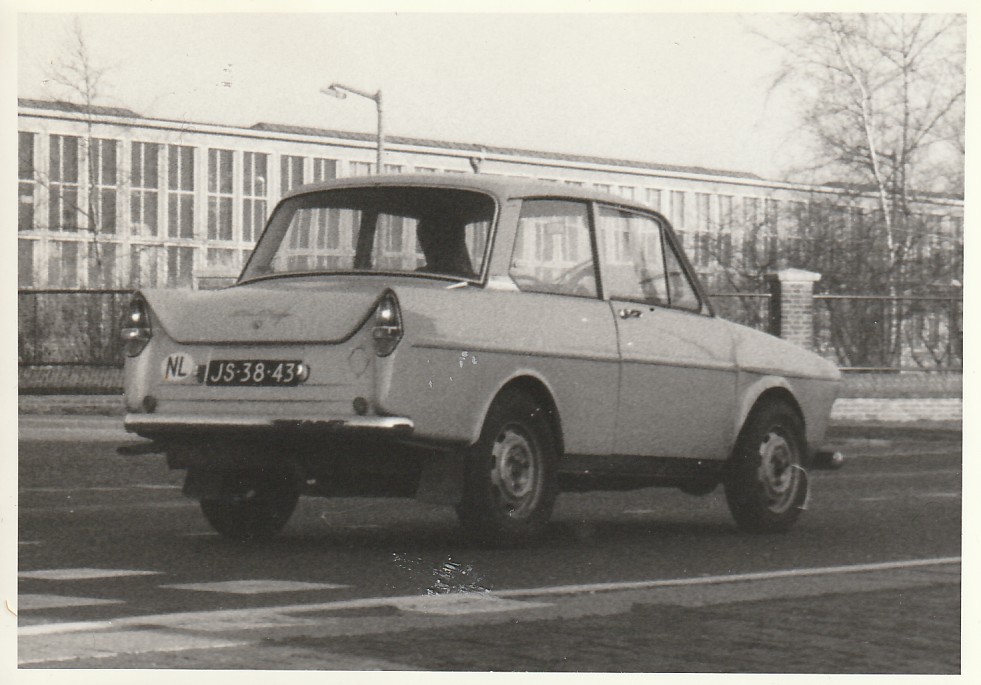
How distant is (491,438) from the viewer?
29.1 ft

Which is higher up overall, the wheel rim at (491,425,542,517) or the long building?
the long building

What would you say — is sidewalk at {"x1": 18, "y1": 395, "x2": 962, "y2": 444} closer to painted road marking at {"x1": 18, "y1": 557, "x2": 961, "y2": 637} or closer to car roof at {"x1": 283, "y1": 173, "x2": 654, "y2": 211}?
car roof at {"x1": 283, "y1": 173, "x2": 654, "y2": 211}

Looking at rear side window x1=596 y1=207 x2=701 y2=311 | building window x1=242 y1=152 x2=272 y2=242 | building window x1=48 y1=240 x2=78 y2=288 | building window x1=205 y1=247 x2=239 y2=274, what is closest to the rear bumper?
building window x1=205 y1=247 x2=239 y2=274

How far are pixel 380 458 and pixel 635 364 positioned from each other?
5.87 feet

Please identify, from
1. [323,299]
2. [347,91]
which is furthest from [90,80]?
[323,299]

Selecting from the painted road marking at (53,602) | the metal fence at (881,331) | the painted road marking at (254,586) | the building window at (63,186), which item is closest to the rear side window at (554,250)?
the painted road marking at (254,586)

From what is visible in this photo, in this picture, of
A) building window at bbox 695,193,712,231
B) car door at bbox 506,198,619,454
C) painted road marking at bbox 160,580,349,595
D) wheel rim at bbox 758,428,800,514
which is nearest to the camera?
painted road marking at bbox 160,580,349,595

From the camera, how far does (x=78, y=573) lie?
7961 millimetres

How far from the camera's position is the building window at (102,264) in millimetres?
23266

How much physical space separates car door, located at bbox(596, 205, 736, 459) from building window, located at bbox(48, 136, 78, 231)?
18.4ft

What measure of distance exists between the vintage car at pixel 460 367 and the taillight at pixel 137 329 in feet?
0.04

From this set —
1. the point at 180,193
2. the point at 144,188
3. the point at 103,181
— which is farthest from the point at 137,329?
the point at 103,181

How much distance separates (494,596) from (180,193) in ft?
30.6

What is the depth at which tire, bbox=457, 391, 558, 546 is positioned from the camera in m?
8.82
